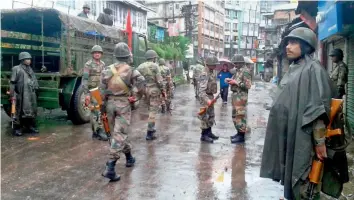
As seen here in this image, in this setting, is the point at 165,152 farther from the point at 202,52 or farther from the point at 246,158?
the point at 202,52

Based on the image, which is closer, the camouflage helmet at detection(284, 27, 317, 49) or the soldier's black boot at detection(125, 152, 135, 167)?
the camouflage helmet at detection(284, 27, 317, 49)

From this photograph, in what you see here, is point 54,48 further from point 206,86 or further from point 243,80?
point 243,80

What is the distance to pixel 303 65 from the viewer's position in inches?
120

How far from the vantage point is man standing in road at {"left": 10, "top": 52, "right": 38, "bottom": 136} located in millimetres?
7434

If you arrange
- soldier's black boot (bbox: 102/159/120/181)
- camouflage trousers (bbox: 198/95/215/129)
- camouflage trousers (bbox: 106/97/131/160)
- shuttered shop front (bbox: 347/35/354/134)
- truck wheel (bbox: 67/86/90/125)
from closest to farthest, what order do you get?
1. soldier's black boot (bbox: 102/159/120/181)
2. camouflage trousers (bbox: 106/97/131/160)
3. camouflage trousers (bbox: 198/95/215/129)
4. shuttered shop front (bbox: 347/35/354/134)
5. truck wheel (bbox: 67/86/90/125)

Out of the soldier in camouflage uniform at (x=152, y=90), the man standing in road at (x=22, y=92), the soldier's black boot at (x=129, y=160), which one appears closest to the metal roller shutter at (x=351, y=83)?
the soldier in camouflage uniform at (x=152, y=90)

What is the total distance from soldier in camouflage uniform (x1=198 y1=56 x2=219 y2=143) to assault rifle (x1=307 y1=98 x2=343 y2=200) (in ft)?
12.9

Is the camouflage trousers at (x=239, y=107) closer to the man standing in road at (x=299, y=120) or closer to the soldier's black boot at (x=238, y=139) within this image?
the soldier's black boot at (x=238, y=139)

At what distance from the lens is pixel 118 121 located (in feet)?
16.4

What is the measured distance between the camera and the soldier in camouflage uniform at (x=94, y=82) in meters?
7.25

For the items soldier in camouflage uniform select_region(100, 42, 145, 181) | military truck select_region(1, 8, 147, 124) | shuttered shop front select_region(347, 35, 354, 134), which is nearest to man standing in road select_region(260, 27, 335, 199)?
soldier in camouflage uniform select_region(100, 42, 145, 181)

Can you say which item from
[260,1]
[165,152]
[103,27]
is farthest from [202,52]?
[165,152]

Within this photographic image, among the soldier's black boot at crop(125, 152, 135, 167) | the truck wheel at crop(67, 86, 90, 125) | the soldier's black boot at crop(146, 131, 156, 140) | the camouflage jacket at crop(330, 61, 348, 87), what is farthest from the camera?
the truck wheel at crop(67, 86, 90, 125)

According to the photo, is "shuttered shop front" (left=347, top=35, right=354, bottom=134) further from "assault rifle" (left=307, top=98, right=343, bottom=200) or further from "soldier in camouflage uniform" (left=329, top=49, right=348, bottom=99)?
"assault rifle" (left=307, top=98, right=343, bottom=200)
